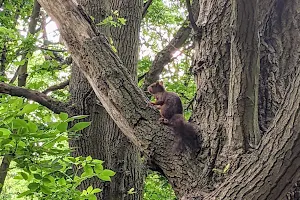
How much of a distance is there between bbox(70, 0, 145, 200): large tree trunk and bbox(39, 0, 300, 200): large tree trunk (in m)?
1.03

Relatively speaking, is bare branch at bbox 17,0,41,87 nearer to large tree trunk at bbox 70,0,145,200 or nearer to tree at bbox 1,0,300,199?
large tree trunk at bbox 70,0,145,200

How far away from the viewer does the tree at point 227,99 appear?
1.85 metres

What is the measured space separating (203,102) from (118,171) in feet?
4.41

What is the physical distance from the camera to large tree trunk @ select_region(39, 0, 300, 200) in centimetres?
182

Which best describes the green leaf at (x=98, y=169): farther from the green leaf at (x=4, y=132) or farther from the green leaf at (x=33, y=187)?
the green leaf at (x=4, y=132)

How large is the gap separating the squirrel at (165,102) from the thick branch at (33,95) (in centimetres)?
86

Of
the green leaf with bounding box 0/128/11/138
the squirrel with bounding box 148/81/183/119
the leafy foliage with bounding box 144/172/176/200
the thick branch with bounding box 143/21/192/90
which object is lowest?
the leafy foliage with bounding box 144/172/176/200

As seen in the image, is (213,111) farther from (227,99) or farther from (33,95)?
(33,95)

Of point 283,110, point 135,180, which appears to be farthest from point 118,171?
point 283,110

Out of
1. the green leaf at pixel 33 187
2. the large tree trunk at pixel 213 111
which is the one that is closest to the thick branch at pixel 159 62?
the large tree trunk at pixel 213 111

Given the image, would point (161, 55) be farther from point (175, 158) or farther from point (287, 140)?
point (287, 140)

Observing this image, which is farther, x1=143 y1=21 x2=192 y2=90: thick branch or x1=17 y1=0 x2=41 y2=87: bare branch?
x1=17 y1=0 x2=41 y2=87: bare branch

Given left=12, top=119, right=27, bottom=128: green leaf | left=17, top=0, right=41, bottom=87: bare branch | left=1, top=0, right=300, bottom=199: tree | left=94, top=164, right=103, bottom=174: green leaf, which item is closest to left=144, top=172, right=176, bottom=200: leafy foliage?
left=17, top=0, right=41, bottom=87: bare branch

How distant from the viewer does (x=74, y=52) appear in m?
2.52
